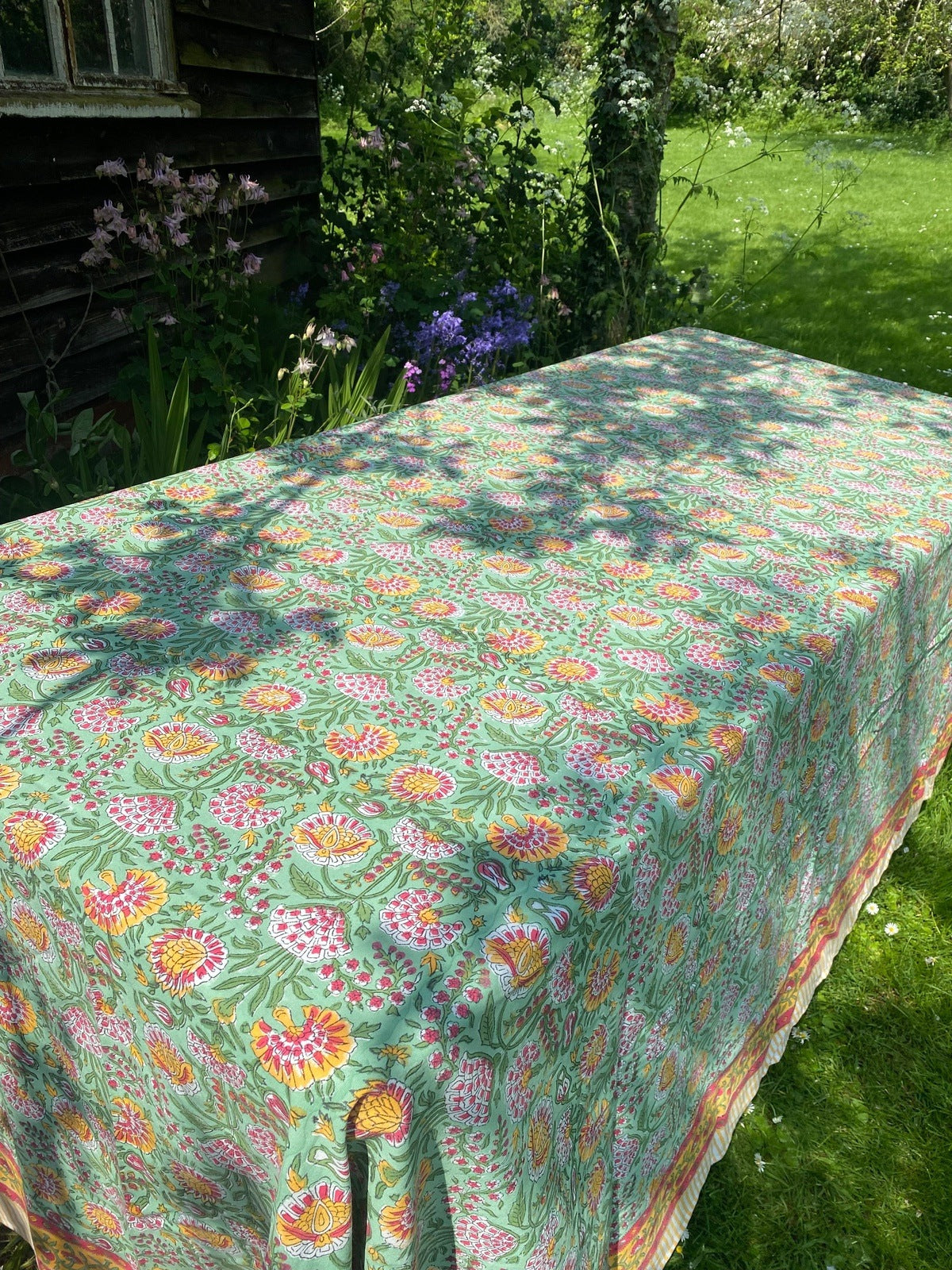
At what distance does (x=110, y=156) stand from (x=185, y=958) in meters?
3.60

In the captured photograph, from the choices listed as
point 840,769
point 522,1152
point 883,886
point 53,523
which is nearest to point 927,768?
point 883,886

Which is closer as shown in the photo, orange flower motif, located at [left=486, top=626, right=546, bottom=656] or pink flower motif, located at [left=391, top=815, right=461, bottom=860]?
pink flower motif, located at [left=391, top=815, right=461, bottom=860]

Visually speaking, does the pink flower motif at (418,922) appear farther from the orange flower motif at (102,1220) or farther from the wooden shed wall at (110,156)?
the wooden shed wall at (110,156)

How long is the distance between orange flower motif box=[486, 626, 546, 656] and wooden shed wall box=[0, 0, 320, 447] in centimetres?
272

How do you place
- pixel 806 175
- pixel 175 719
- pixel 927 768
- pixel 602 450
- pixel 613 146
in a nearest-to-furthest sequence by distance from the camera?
pixel 175 719 → pixel 602 450 → pixel 927 768 → pixel 613 146 → pixel 806 175

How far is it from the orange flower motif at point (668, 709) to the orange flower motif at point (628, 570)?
1.27ft

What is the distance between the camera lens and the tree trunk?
16.1ft

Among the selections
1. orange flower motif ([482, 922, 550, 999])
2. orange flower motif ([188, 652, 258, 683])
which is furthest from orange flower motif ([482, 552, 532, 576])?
orange flower motif ([482, 922, 550, 999])

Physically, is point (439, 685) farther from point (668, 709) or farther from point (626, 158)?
point (626, 158)

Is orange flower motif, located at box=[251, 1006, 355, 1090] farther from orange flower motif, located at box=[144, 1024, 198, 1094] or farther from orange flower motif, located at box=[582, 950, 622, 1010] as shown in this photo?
orange flower motif, located at box=[582, 950, 622, 1010]

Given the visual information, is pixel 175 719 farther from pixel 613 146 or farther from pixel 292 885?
pixel 613 146

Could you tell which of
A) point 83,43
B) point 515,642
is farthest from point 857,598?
point 83,43

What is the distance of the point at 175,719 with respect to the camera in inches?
49.1

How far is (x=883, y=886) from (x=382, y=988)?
197 centimetres
